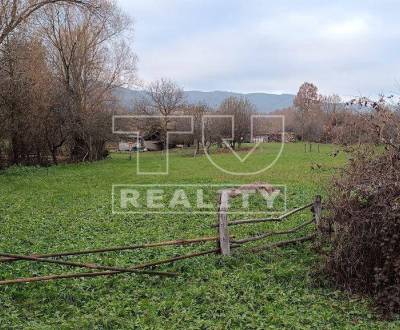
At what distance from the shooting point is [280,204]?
34.6 ft

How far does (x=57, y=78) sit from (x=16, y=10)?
10.8 metres

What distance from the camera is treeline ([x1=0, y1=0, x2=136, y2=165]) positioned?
1867cm

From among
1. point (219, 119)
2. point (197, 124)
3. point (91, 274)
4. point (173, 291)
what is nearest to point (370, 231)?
point (173, 291)

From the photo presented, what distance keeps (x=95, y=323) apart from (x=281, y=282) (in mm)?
2397

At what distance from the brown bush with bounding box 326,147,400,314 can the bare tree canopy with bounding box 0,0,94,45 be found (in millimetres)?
14822

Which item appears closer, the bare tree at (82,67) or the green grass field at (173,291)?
the green grass field at (173,291)

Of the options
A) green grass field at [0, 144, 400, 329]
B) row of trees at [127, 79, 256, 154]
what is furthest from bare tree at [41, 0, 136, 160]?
green grass field at [0, 144, 400, 329]

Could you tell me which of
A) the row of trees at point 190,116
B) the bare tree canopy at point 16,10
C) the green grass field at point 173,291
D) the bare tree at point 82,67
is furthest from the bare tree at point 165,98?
the green grass field at point 173,291

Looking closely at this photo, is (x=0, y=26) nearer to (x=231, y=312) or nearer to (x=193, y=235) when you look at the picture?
(x=193, y=235)

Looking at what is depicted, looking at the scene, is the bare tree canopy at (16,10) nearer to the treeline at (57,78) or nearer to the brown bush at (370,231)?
the treeline at (57,78)

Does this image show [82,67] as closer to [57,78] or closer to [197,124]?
[57,78]

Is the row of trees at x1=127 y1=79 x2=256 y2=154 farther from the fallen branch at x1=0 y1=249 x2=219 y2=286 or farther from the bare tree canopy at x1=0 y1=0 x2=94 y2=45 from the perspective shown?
the fallen branch at x1=0 y1=249 x2=219 y2=286

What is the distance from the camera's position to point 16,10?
55.2 feet

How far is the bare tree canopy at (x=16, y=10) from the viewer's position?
53.6ft
